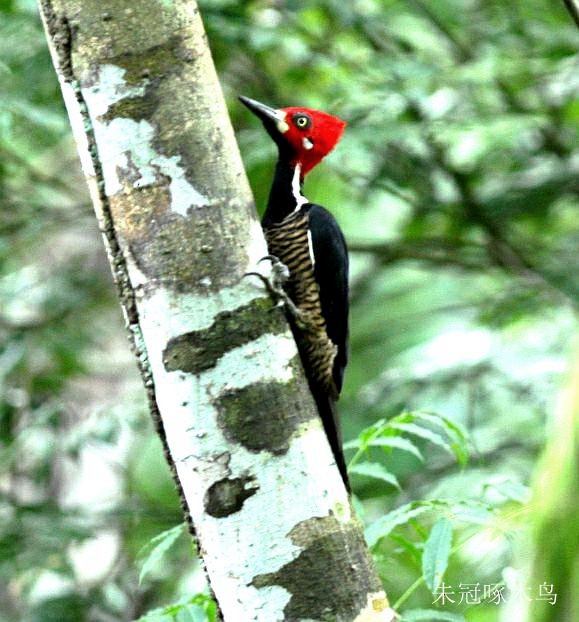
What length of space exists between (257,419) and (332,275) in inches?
43.5

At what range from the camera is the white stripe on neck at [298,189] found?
2.71 m

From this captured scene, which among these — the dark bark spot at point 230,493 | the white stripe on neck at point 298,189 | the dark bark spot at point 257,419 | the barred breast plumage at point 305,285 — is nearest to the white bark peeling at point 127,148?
the dark bark spot at point 257,419

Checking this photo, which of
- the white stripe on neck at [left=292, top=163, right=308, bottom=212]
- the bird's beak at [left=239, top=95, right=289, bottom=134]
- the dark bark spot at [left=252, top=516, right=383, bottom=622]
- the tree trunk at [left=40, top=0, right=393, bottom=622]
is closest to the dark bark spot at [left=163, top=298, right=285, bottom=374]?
Result: the tree trunk at [left=40, top=0, right=393, bottom=622]

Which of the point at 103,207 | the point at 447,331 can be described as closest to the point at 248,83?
the point at 447,331

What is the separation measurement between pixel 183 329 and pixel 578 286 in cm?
284

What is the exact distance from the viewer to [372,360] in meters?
4.76

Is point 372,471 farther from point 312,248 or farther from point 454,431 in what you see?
point 312,248

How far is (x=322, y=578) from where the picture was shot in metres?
A: 1.48

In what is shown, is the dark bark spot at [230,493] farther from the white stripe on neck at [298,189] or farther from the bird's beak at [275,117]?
the bird's beak at [275,117]

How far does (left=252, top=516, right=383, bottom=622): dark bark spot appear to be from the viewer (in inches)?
58.1

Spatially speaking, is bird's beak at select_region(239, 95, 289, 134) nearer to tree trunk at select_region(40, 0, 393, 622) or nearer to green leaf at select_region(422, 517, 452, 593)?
tree trunk at select_region(40, 0, 393, 622)

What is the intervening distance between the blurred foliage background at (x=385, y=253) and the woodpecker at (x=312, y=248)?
1.93 feet

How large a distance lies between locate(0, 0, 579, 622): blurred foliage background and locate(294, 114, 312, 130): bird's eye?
579 mm

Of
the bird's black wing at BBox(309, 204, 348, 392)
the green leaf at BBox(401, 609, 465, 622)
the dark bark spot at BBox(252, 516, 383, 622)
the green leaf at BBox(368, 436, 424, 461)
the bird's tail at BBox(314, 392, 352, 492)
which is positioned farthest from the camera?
the bird's black wing at BBox(309, 204, 348, 392)
